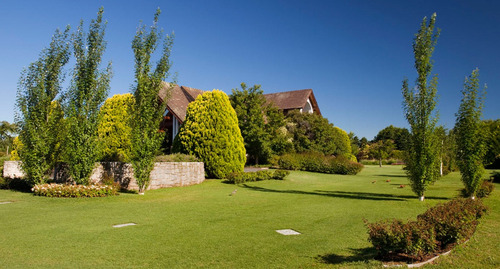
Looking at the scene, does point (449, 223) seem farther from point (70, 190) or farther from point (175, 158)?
point (175, 158)

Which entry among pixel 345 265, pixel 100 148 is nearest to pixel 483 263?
pixel 345 265

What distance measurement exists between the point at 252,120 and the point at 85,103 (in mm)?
17280

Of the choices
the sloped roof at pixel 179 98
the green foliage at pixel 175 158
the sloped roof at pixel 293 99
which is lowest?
the green foliage at pixel 175 158

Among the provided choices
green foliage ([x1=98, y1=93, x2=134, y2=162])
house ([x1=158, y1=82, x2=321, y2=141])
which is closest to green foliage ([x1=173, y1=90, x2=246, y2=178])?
house ([x1=158, y1=82, x2=321, y2=141])

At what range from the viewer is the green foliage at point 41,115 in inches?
515

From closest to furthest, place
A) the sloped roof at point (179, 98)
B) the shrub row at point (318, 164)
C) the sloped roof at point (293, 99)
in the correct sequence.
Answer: the sloped roof at point (179, 98)
the shrub row at point (318, 164)
the sloped roof at point (293, 99)

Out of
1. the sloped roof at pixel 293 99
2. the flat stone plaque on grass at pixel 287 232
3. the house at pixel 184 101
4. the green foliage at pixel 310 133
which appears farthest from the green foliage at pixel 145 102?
the sloped roof at pixel 293 99

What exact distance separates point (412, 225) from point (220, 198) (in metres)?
9.04

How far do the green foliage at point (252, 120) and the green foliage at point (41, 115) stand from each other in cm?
1689

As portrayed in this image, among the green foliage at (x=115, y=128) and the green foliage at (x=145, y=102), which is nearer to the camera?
the green foliage at (x=145, y=102)

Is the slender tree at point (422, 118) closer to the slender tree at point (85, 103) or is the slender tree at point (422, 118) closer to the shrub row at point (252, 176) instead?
the shrub row at point (252, 176)

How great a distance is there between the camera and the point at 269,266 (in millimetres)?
4969

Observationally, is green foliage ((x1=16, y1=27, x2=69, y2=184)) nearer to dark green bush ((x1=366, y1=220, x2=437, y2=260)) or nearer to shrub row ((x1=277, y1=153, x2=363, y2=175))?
dark green bush ((x1=366, y1=220, x2=437, y2=260))

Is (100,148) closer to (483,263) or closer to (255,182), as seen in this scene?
(255,182)
